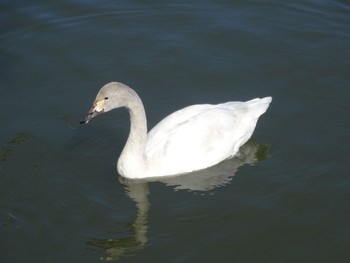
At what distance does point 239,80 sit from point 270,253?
4944 mm

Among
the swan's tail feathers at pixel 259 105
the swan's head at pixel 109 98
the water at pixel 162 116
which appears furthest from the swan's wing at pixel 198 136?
the swan's head at pixel 109 98

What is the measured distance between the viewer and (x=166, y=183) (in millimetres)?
11562

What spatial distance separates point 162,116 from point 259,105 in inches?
70.4

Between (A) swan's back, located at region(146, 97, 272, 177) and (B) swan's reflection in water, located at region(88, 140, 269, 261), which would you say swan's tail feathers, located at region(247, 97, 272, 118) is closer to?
(A) swan's back, located at region(146, 97, 272, 177)

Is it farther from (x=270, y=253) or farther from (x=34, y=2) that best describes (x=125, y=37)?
(x=270, y=253)

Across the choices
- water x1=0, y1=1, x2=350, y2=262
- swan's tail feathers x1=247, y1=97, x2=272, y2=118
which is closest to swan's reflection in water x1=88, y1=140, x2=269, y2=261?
water x1=0, y1=1, x2=350, y2=262

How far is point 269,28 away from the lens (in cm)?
1585

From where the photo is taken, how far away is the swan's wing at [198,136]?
11.6 meters

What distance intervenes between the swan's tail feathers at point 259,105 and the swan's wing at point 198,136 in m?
0.13

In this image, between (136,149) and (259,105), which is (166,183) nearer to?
(136,149)

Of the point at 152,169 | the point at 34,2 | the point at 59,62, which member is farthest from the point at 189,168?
the point at 34,2

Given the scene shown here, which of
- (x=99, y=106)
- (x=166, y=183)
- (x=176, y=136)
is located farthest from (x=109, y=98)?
(x=166, y=183)

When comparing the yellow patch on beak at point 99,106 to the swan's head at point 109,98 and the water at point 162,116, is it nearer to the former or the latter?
the swan's head at point 109,98

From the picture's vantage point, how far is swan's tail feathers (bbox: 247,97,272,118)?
12570 millimetres
